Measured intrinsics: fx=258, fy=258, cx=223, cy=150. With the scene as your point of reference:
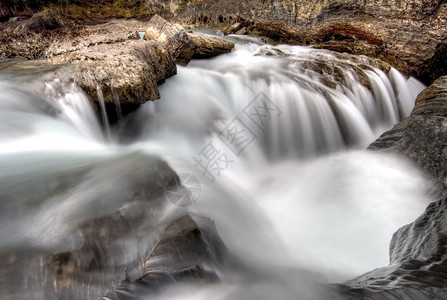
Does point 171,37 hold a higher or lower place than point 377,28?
higher

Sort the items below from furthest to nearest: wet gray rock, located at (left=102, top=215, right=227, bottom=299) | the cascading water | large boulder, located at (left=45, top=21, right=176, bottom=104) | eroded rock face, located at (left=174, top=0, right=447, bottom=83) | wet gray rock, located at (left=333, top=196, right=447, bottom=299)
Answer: eroded rock face, located at (left=174, top=0, right=447, bottom=83), large boulder, located at (left=45, top=21, right=176, bottom=104), the cascading water, wet gray rock, located at (left=102, top=215, right=227, bottom=299), wet gray rock, located at (left=333, top=196, right=447, bottom=299)

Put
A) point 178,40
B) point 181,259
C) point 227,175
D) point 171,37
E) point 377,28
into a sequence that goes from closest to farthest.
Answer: point 181,259
point 227,175
point 171,37
point 178,40
point 377,28

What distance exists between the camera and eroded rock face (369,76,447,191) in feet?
11.6

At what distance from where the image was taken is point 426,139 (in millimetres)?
3930

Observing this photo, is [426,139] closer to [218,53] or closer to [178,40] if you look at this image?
[178,40]

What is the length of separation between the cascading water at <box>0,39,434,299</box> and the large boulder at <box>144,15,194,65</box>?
395 millimetres

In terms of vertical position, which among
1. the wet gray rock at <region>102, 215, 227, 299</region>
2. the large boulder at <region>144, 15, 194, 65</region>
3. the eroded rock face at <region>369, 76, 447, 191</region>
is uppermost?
the large boulder at <region>144, 15, 194, 65</region>

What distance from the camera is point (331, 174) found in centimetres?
418

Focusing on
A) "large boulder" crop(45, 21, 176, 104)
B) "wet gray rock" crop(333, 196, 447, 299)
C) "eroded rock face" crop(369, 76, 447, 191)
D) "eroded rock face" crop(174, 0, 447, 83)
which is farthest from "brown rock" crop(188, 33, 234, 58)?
"wet gray rock" crop(333, 196, 447, 299)

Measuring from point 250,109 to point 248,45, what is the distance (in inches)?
180

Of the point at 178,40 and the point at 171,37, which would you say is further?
the point at 178,40

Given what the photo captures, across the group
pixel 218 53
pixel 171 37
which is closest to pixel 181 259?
pixel 171 37

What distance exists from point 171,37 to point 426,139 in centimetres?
516

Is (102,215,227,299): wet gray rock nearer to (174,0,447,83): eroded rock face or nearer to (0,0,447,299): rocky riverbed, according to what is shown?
(0,0,447,299): rocky riverbed
